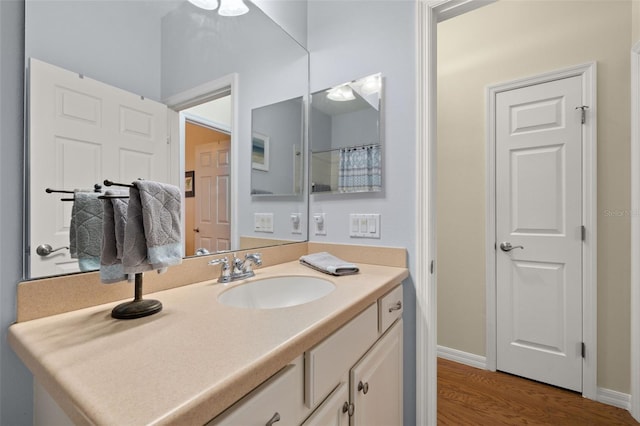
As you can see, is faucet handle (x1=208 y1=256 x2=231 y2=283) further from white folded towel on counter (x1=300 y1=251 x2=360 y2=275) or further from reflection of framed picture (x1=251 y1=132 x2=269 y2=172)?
reflection of framed picture (x1=251 y1=132 x2=269 y2=172)

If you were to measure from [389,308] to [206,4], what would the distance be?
142 cm

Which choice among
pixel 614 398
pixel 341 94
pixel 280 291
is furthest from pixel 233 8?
pixel 614 398

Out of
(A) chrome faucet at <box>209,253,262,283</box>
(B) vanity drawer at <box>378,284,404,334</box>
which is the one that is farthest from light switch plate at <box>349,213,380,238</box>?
(A) chrome faucet at <box>209,253,262,283</box>

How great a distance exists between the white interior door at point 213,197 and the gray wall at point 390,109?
567 mm

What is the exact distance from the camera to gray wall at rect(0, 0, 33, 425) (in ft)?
2.12

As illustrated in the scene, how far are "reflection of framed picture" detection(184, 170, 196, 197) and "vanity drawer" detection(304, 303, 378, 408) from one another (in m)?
0.74

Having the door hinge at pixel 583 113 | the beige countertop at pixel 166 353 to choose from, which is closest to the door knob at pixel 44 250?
the beige countertop at pixel 166 353

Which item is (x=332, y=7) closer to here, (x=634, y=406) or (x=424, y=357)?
(x=424, y=357)

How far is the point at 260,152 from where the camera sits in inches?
57.7

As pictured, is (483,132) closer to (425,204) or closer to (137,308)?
(425,204)

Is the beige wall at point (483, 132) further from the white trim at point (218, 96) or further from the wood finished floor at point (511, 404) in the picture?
the white trim at point (218, 96)

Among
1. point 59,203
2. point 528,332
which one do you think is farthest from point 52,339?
point 528,332

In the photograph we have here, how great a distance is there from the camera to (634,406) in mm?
1600

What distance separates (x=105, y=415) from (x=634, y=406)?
2.55 metres
